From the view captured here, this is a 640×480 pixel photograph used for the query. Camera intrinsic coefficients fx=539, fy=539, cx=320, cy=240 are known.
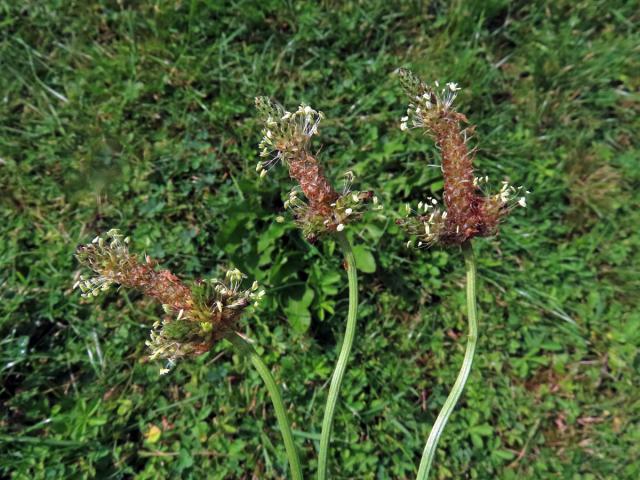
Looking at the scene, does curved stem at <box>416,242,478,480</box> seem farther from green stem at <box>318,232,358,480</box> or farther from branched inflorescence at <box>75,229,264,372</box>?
branched inflorescence at <box>75,229,264,372</box>

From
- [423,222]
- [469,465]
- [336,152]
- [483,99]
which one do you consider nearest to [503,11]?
[483,99]

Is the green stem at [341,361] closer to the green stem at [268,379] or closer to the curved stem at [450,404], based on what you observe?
the green stem at [268,379]

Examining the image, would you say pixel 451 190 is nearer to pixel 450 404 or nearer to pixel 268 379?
pixel 450 404

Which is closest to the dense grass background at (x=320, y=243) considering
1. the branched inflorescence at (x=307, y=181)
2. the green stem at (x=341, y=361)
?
the green stem at (x=341, y=361)

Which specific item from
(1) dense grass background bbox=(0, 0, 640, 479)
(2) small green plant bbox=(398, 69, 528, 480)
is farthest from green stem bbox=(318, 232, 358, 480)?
(1) dense grass background bbox=(0, 0, 640, 479)

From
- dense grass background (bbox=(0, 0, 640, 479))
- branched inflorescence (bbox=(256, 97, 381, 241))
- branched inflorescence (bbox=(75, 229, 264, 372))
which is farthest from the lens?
dense grass background (bbox=(0, 0, 640, 479))

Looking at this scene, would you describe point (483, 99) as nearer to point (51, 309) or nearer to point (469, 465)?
point (469, 465)
